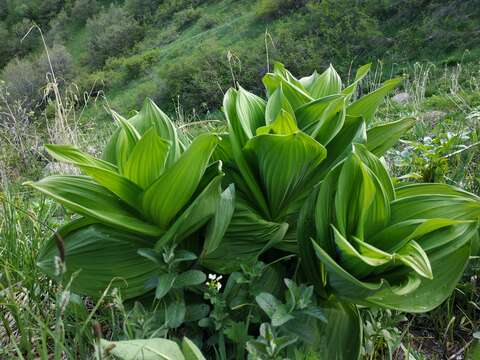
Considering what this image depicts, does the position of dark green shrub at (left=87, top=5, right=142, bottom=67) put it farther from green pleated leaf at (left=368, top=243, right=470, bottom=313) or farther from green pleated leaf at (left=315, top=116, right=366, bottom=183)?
green pleated leaf at (left=368, top=243, right=470, bottom=313)

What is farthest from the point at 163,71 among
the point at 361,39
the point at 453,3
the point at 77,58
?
the point at 77,58

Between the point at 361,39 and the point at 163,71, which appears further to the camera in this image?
the point at 163,71

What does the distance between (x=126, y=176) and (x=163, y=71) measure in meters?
24.6

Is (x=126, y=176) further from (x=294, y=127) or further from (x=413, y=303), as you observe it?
(x=413, y=303)

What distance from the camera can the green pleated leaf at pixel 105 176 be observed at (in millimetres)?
Result: 1342

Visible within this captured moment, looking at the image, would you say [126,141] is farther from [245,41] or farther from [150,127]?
[245,41]

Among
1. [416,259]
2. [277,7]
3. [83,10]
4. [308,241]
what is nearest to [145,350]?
[308,241]

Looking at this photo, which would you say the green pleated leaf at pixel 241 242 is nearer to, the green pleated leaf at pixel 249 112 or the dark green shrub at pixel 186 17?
the green pleated leaf at pixel 249 112

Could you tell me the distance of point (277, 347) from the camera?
1143 millimetres

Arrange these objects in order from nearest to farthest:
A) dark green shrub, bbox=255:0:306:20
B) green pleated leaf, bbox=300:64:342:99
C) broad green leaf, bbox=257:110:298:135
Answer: broad green leaf, bbox=257:110:298:135 < green pleated leaf, bbox=300:64:342:99 < dark green shrub, bbox=255:0:306:20

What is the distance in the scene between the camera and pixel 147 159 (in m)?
1.38

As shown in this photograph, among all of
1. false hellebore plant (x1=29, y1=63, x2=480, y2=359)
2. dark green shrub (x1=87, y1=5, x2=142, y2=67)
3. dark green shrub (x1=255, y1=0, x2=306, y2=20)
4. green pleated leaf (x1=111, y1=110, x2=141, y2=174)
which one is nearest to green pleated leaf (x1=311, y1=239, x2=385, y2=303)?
false hellebore plant (x1=29, y1=63, x2=480, y2=359)

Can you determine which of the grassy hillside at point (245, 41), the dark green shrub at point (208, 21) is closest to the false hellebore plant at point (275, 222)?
the grassy hillside at point (245, 41)

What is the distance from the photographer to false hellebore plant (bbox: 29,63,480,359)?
127 cm
